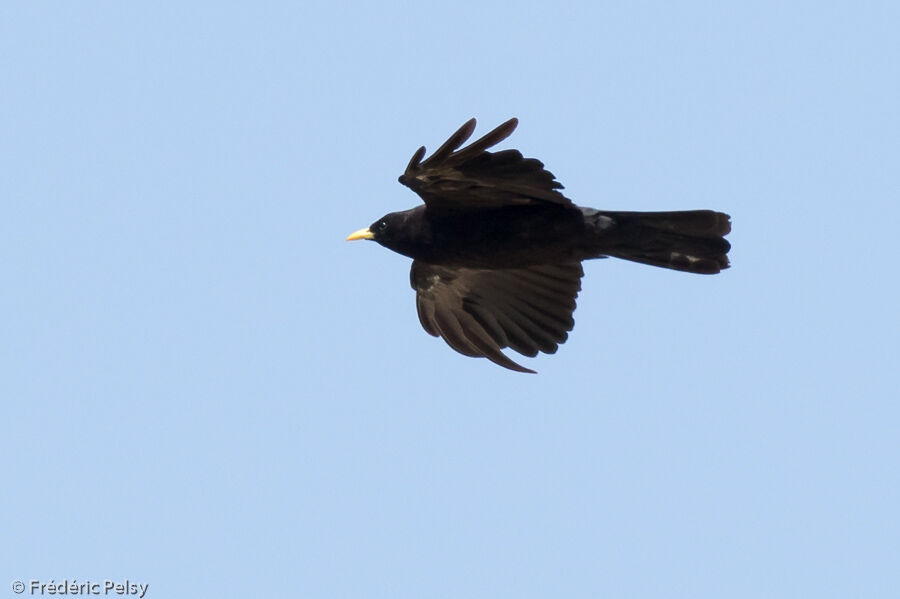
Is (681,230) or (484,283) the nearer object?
(681,230)

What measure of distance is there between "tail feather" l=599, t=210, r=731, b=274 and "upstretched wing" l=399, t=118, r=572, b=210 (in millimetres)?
470

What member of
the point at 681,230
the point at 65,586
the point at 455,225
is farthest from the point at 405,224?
the point at 65,586

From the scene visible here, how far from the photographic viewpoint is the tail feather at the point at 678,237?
10297 millimetres

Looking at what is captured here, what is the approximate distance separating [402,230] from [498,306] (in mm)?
1352

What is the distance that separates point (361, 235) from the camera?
36.5 feet

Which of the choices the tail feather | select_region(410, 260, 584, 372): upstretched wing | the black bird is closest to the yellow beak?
the black bird

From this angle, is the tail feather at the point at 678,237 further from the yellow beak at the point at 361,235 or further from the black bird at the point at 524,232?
the yellow beak at the point at 361,235

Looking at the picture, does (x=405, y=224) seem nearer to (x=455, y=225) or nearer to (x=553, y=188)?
(x=455, y=225)

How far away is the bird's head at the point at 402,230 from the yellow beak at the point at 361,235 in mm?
26

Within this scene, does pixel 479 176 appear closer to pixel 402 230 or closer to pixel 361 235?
pixel 402 230

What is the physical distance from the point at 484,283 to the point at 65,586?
159 inches

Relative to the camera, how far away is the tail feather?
10.3 m

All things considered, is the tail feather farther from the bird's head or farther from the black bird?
the bird's head

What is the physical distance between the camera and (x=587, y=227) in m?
10.4
